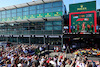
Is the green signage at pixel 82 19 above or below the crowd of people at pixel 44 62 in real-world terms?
above

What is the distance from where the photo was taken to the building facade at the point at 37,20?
753 inches

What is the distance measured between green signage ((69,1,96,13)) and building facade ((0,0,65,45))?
8.21ft

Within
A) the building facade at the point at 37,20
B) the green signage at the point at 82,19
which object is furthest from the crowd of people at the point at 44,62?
the building facade at the point at 37,20

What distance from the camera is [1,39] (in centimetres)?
2797

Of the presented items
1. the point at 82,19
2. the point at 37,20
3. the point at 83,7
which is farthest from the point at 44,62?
the point at 37,20

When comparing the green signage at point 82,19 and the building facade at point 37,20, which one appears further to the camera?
the building facade at point 37,20

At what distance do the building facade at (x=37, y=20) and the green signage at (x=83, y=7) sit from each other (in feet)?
8.21

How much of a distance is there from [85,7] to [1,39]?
2575 cm

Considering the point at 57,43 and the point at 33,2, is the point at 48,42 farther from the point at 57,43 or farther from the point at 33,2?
the point at 33,2

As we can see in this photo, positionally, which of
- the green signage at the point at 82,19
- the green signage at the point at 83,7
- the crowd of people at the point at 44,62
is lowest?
the crowd of people at the point at 44,62

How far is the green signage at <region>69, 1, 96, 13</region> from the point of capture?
1576 cm

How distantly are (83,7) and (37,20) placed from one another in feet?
36.3

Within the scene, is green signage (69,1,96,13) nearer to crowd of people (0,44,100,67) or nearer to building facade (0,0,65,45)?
building facade (0,0,65,45)

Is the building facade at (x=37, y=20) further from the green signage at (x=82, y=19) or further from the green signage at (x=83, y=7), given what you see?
the green signage at (x=82, y=19)
